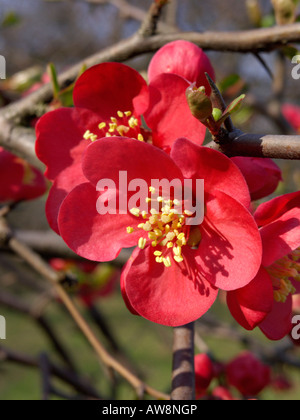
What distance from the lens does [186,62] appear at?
1.61 ft

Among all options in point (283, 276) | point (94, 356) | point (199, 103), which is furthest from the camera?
point (94, 356)

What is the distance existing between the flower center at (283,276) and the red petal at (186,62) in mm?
203

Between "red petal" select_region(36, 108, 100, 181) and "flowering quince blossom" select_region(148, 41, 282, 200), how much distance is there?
3.9 inches

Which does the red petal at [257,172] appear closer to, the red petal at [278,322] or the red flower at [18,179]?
the red petal at [278,322]

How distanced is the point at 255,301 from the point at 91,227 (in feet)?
0.59

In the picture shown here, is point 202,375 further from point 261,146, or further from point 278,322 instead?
point 261,146

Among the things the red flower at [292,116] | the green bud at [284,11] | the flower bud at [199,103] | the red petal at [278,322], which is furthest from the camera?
the red flower at [292,116]

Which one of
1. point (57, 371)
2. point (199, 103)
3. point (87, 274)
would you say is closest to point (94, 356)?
point (87, 274)

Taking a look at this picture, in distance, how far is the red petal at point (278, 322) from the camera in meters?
0.47

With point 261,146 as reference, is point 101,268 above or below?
below

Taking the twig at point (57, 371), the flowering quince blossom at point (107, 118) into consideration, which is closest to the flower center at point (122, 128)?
the flowering quince blossom at point (107, 118)

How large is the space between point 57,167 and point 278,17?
40 cm

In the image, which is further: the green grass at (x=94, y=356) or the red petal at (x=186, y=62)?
the green grass at (x=94, y=356)

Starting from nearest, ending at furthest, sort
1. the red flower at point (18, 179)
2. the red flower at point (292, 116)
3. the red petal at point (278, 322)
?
the red petal at point (278, 322) < the red flower at point (18, 179) < the red flower at point (292, 116)
